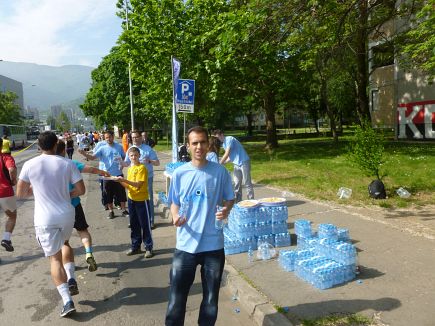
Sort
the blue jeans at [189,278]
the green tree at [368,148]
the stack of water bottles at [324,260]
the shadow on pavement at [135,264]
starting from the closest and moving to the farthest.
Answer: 1. the blue jeans at [189,278]
2. the stack of water bottles at [324,260]
3. the shadow on pavement at [135,264]
4. the green tree at [368,148]

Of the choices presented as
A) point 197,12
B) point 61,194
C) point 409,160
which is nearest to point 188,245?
point 61,194

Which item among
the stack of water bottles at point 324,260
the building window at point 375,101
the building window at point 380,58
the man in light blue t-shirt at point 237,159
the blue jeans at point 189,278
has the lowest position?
the stack of water bottles at point 324,260

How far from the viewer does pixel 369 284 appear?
174 inches

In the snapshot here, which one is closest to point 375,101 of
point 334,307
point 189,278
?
point 334,307

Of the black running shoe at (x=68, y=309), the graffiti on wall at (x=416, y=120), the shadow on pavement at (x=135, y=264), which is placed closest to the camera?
the black running shoe at (x=68, y=309)

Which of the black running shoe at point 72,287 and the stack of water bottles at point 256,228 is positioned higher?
the stack of water bottles at point 256,228

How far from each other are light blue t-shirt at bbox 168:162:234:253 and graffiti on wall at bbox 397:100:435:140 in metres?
24.2

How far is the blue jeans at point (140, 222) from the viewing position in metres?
5.97

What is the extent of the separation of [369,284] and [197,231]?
2.47 metres

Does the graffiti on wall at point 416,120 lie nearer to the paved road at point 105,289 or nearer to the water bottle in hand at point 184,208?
the paved road at point 105,289

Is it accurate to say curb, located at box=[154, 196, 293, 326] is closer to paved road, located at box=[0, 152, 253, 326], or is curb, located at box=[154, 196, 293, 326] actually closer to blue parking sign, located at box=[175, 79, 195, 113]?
paved road, located at box=[0, 152, 253, 326]

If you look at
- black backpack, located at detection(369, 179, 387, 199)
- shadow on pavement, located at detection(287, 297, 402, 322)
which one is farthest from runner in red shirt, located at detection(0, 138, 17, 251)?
black backpack, located at detection(369, 179, 387, 199)

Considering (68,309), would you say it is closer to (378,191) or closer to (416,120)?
(378,191)

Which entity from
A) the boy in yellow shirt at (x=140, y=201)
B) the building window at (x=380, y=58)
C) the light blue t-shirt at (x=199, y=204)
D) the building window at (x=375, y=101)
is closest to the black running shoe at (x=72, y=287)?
the boy in yellow shirt at (x=140, y=201)
